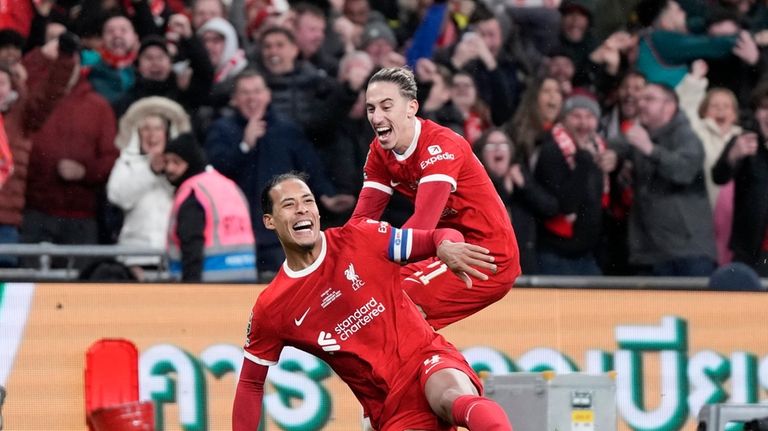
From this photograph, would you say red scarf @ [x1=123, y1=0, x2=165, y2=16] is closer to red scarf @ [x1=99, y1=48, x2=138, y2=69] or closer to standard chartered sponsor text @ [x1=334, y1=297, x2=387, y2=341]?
red scarf @ [x1=99, y1=48, x2=138, y2=69]

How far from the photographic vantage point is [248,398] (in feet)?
21.6

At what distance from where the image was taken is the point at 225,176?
10094mm

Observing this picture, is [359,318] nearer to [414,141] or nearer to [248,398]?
[248,398]

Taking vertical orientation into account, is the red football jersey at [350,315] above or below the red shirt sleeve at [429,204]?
below

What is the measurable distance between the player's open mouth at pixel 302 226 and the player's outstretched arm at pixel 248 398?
0.66 meters

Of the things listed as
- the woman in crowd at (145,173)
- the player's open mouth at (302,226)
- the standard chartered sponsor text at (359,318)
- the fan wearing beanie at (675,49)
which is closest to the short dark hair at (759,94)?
the fan wearing beanie at (675,49)

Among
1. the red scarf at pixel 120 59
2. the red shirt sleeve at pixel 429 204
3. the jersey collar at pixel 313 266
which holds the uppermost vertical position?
the red scarf at pixel 120 59

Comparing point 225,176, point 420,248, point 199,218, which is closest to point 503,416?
point 420,248

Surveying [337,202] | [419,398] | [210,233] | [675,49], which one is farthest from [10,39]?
[419,398]

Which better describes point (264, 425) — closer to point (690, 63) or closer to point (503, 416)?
point (503, 416)

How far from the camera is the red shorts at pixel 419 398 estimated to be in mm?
6512

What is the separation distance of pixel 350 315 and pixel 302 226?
1.53 ft

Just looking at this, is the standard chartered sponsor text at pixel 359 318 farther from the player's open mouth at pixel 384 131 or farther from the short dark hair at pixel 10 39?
the short dark hair at pixel 10 39

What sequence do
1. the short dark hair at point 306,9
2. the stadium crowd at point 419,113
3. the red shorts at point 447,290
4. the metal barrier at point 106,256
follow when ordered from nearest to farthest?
the red shorts at point 447,290 < the metal barrier at point 106,256 < the stadium crowd at point 419,113 < the short dark hair at point 306,9
